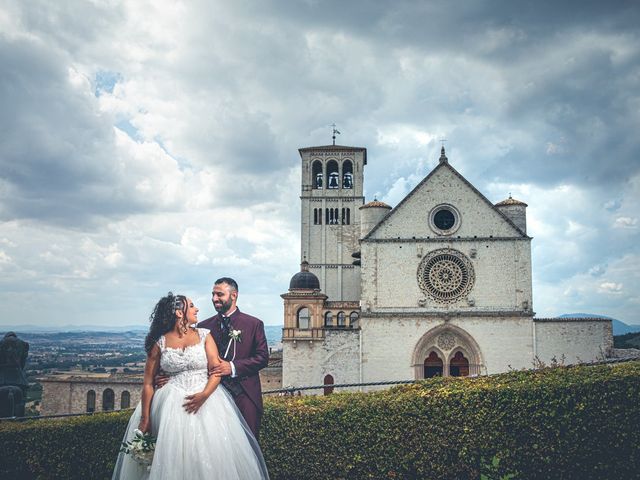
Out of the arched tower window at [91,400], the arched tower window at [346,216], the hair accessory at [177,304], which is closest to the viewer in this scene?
the hair accessory at [177,304]

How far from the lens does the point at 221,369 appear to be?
7711 millimetres

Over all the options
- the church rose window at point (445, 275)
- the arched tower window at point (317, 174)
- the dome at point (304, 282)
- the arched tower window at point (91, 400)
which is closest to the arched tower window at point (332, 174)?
the arched tower window at point (317, 174)

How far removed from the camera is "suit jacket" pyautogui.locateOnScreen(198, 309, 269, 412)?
8086 mm

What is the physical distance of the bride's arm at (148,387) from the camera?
7.59 meters

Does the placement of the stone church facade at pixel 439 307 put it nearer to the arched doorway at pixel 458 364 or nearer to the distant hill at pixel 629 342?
the arched doorway at pixel 458 364

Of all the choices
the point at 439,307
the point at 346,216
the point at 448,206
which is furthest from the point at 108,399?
the point at 448,206

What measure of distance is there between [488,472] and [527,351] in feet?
81.8

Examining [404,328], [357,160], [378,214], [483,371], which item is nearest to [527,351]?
[483,371]

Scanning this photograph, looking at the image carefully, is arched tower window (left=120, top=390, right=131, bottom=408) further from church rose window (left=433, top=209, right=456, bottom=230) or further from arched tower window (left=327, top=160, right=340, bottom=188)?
church rose window (left=433, top=209, right=456, bottom=230)

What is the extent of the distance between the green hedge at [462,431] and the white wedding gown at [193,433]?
15.3 feet

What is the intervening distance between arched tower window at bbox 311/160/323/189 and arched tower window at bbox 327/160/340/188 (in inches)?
27.0

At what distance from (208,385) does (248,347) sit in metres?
0.84

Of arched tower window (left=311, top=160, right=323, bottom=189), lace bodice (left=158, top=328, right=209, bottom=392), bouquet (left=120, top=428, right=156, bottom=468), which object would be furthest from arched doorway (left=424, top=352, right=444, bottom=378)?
bouquet (left=120, top=428, right=156, bottom=468)

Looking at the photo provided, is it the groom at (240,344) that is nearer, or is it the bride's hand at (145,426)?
the bride's hand at (145,426)
